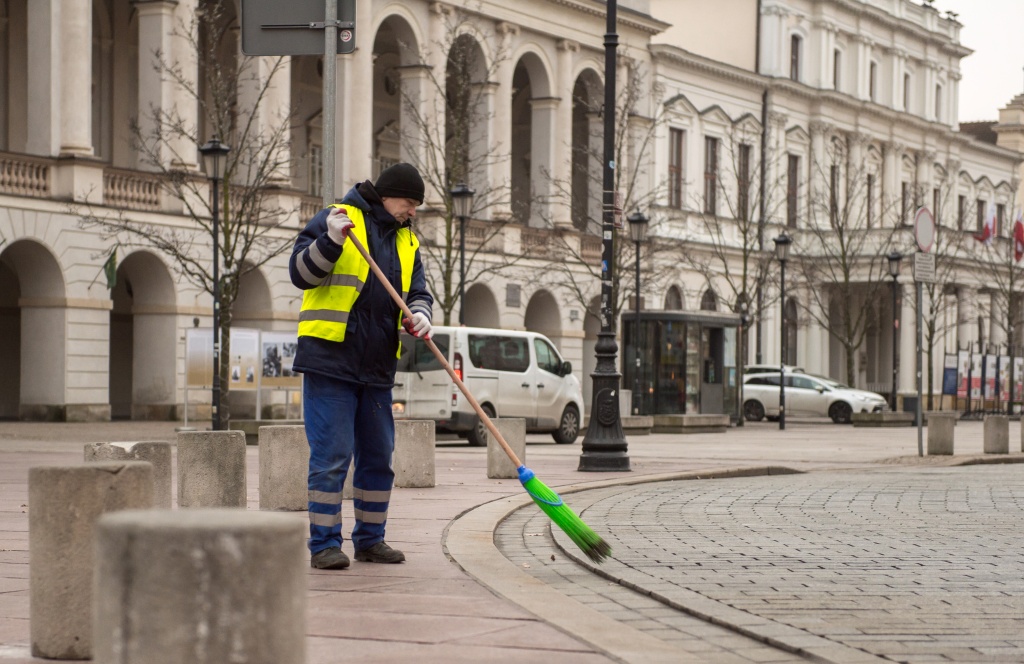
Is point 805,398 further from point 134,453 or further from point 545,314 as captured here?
point 134,453

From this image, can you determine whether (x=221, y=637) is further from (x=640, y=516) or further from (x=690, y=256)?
(x=690, y=256)

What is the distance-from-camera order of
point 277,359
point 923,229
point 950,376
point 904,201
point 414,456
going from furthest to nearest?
point 904,201 < point 950,376 < point 277,359 < point 923,229 < point 414,456

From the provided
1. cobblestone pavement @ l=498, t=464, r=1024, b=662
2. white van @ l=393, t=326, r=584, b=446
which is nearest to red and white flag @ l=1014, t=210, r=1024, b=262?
white van @ l=393, t=326, r=584, b=446

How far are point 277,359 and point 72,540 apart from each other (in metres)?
26.6

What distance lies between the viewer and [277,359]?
32.0 meters

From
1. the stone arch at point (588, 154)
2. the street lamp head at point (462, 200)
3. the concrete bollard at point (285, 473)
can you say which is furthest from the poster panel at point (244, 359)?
the stone arch at point (588, 154)

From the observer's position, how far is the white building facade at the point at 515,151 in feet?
114

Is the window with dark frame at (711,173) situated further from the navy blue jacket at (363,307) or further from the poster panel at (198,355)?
the navy blue jacket at (363,307)

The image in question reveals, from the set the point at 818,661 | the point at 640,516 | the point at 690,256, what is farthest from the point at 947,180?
the point at 818,661

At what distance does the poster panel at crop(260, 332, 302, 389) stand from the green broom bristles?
77.5 ft

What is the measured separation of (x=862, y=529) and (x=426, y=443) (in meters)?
4.31

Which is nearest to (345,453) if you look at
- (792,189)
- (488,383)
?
(488,383)

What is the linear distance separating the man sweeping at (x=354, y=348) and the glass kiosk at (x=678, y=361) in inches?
1176

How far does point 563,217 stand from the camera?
169 feet
